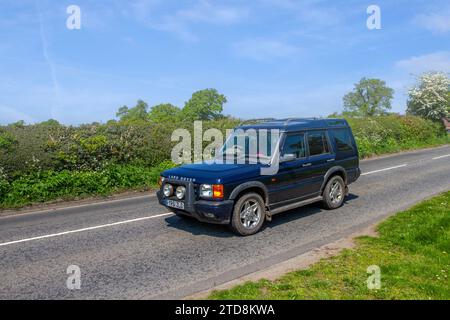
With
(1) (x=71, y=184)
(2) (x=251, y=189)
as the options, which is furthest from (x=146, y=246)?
(1) (x=71, y=184)

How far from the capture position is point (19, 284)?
17.3 feet

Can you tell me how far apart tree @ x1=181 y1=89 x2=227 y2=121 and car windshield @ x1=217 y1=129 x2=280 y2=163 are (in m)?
51.0

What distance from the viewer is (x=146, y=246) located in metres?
6.74

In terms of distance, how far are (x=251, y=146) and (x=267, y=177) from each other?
0.98 m

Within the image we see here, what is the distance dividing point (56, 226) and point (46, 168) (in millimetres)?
4092

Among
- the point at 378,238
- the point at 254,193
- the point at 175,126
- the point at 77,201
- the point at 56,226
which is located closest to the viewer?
the point at 378,238

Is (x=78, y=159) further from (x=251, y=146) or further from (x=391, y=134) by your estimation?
(x=391, y=134)

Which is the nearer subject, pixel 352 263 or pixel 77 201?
pixel 352 263

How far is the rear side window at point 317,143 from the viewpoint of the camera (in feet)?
27.6

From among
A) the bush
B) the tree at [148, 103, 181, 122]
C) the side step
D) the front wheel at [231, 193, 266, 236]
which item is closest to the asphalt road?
the front wheel at [231, 193, 266, 236]

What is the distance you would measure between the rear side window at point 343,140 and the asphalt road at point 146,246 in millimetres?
1486
